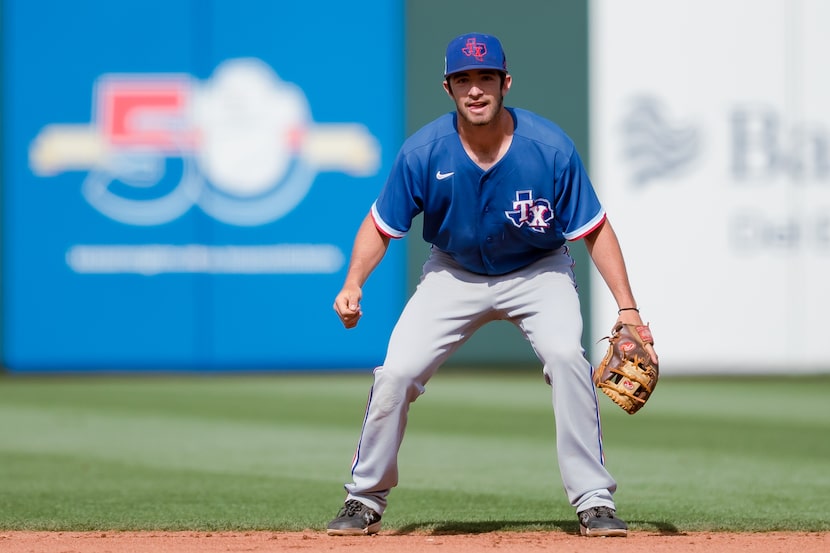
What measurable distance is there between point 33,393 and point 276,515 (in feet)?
23.7

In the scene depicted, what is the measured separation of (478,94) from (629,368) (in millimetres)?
1157

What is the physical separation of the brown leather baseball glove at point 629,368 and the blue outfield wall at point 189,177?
369 inches

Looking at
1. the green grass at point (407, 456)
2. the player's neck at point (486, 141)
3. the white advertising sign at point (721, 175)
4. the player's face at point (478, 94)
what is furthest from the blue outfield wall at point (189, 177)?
the player's face at point (478, 94)

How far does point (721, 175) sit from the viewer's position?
14414 mm

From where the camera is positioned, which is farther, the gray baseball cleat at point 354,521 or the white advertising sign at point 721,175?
the white advertising sign at point 721,175

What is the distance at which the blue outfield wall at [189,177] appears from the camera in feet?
47.4

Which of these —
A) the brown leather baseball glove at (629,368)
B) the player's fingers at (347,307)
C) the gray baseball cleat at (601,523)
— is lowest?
the gray baseball cleat at (601,523)

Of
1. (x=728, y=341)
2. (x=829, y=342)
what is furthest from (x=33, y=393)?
(x=829, y=342)

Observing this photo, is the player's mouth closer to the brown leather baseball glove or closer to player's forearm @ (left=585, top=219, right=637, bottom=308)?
player's forearm @ (left=585, top=219, right=637, bottom=308)

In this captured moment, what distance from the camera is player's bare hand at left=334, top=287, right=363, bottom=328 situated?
5086mm

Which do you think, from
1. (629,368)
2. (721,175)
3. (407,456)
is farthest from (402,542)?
(721,175)

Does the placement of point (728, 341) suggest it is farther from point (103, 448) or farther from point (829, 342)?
point (103, 448)

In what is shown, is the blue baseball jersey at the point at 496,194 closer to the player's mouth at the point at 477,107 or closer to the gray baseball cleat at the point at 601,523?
the player's mouth at the point at 477,107

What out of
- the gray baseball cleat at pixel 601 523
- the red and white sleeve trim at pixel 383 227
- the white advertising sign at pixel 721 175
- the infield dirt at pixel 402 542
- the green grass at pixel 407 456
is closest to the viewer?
the infield dirt at pixel 402 542
